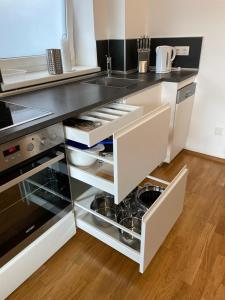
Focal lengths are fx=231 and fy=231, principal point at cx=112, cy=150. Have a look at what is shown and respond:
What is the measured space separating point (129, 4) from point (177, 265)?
201 centimetres

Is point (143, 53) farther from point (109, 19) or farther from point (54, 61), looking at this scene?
point (54, 61)

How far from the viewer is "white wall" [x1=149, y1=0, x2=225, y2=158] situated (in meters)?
1.96

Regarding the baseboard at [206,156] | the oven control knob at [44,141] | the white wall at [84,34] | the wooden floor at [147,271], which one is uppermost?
the white wall at [84,34]

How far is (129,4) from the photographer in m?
1.95

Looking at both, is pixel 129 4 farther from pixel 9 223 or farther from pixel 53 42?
pixel 9 223

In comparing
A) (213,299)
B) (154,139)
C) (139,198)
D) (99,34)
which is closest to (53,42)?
(99,34)

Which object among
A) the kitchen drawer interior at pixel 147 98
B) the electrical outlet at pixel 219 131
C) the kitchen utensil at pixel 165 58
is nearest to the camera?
the kitchen drawer interior at pixel 147 98

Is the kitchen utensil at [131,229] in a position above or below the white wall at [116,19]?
below

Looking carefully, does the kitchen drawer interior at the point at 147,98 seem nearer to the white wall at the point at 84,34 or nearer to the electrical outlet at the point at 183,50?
the electrical outlet at the point at 183,50

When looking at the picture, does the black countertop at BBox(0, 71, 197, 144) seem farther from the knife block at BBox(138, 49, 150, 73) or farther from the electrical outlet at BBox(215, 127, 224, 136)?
the electrical outlet at BBox(215, 127, 224, 136)

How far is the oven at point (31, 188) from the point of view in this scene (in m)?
0.96

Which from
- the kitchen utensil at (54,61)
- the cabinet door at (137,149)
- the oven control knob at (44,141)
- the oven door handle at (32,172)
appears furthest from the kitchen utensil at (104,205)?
the kitchen utensil at (54,61)

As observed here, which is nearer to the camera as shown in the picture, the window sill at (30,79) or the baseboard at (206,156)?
the window sill at (30,79)

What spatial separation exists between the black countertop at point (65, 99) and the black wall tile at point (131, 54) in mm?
337
